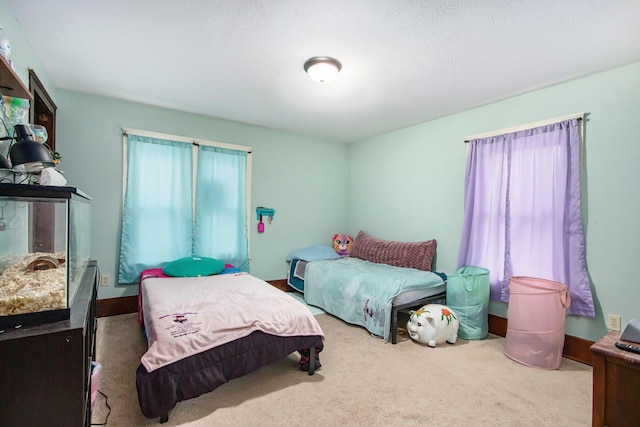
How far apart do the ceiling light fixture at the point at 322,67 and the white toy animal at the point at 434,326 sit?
226 centimetres

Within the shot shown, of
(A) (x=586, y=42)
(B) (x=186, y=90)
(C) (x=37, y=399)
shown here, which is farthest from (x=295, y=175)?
(C) (x=37, y=399)

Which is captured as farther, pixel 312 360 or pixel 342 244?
pixel 342 244

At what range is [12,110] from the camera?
1.61 m

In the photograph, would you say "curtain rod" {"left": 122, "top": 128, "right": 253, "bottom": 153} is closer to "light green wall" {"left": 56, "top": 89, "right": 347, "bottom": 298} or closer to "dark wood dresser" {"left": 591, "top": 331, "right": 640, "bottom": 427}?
"light green wall" {"left": 56, "top": 89, "right": 347, "bottom": 298}

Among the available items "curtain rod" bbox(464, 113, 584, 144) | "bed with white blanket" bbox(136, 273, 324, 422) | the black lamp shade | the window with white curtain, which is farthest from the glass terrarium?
"curtain rod" bbox(464, 113, 584, 144)

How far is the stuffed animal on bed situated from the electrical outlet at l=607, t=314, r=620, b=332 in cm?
289

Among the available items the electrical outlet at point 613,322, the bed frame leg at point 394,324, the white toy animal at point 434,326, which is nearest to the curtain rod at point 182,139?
the bed frame leg at point 394,324

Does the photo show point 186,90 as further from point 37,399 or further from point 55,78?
point 37,399

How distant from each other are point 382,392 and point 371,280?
1.24 meters

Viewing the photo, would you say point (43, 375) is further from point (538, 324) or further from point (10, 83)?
point (538, 324)

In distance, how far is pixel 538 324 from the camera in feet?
7.98

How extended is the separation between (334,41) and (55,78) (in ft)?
8.76

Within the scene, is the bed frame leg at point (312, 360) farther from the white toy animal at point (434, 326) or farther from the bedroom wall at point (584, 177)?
the bedroom wall at point (584, 177)

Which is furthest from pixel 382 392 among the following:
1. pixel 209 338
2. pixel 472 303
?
pixel 472 303
